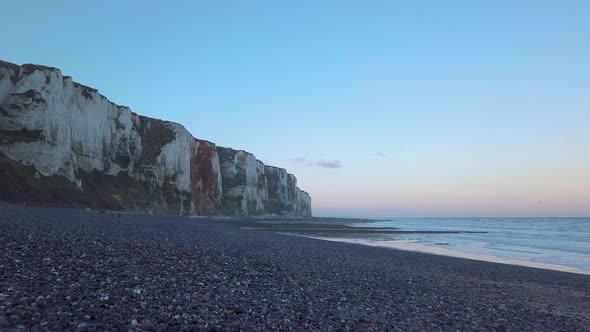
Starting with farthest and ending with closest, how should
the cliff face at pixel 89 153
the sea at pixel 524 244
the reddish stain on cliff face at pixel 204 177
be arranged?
the reddish stain on cliff face at pixel 204 177 → the cliff face at pixel 89 153 → the sea at pixel 524 244

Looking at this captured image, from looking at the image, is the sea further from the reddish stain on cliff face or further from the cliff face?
the reddish stain on cliff face

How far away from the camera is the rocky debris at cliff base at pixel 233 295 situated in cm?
538

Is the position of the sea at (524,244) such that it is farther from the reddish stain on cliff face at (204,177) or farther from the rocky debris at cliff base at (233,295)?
the reddish stain on cliff face at (204,177)

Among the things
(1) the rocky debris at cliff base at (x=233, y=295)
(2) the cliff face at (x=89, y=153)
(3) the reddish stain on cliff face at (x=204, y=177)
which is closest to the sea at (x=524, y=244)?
(1) the rocky debris at cliff base at (x=233, y=295)

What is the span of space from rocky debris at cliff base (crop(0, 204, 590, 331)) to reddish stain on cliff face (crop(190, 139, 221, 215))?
2453 inches

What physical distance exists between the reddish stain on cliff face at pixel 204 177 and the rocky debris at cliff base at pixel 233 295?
62.3m

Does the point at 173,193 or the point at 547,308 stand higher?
the point at 173,193

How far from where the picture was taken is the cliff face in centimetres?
3697

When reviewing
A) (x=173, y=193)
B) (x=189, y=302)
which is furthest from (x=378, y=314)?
(x=173, y=193)

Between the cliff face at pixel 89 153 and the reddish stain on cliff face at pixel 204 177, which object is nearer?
the cliff face at pixel 89 153

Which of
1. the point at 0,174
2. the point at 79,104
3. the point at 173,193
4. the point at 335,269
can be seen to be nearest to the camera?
the point at 335,269

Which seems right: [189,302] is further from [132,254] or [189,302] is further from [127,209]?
[127,209]

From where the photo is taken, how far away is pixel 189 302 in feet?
21.3

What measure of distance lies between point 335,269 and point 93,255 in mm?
7612
